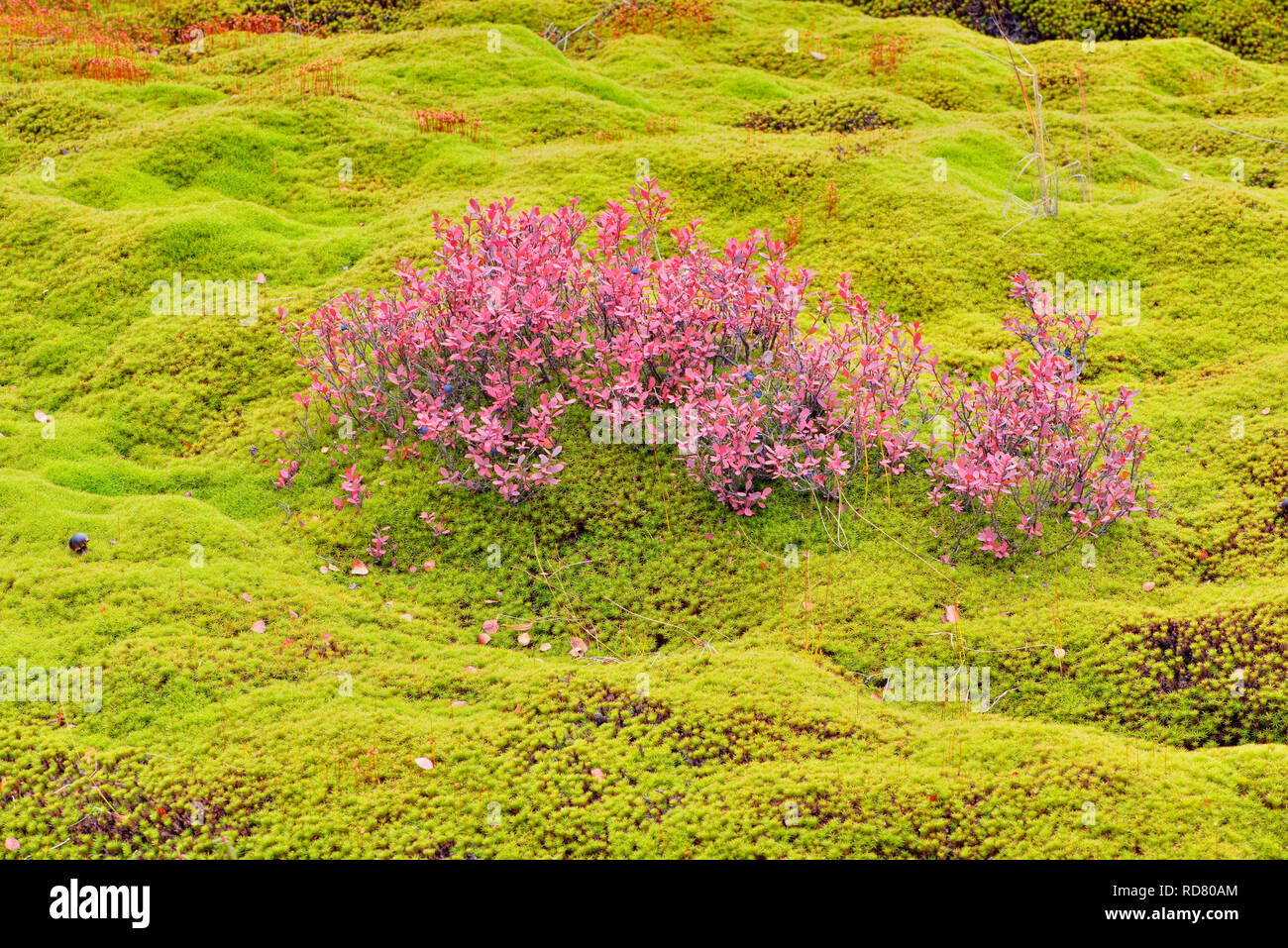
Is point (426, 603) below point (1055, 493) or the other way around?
below

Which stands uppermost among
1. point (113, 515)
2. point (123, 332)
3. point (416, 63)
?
point (416, 63)

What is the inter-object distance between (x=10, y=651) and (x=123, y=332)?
196 inches

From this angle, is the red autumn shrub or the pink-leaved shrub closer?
the red autumn shrub

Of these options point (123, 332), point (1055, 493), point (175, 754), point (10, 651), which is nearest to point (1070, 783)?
point (1055, 493)

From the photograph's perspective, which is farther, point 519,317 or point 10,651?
point 519,317

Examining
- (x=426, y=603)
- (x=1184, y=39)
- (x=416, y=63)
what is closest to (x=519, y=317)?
(x=426, y=603)

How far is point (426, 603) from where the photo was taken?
24.5 ft

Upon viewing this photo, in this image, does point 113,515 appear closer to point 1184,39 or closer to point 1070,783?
point 1070,783

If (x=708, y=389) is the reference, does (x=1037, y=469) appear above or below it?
below

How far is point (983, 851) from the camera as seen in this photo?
500 centimetres

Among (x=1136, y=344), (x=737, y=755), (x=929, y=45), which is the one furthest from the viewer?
(x=929, y=45)

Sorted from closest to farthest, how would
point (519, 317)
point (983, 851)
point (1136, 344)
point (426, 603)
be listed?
point (983, 851)
point (426, 603)
point (519, 317)
point (1136, 344)

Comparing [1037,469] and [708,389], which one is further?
[708,389]

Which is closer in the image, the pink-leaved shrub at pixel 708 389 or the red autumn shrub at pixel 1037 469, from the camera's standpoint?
the red autumn shrub at pixel 1037 469
